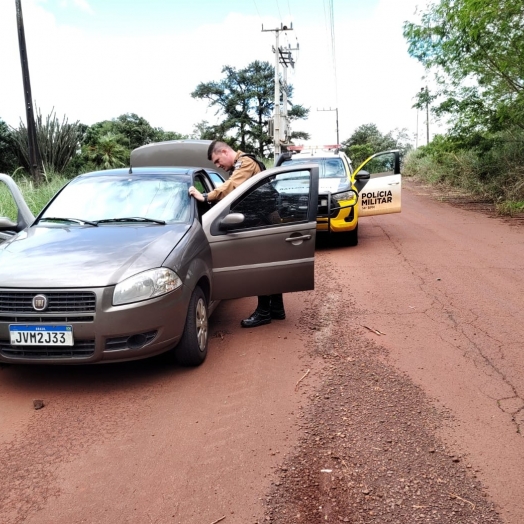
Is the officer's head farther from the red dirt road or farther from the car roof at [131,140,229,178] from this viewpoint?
the car roof at [131,140,229,178]

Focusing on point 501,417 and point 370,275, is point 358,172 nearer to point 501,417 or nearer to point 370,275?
point 370,275

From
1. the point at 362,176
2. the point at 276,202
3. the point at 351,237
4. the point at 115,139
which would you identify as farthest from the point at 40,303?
the point at 115,139

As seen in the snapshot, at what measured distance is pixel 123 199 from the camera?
534 centimetres

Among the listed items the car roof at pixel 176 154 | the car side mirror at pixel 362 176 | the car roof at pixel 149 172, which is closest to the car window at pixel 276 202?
the car roof at pixel 149 172

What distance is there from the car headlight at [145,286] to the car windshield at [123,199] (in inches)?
40.0

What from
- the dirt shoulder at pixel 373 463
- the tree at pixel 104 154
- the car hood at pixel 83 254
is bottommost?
the dirt shoulder at pixel 373 463

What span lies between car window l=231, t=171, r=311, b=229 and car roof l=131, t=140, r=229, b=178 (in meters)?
5.92

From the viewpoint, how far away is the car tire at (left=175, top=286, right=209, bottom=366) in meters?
4.37

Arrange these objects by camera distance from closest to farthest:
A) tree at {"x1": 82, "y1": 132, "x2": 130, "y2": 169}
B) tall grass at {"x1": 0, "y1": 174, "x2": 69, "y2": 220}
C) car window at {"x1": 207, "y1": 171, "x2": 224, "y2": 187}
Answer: car window at {"x1": 207, "y1": 171, "x2": 224, "y2": 187}
tall grass at {"x1": 0, "y1": 174, "x2": 69, "y2": 220}
tree at {"x1": 82, "y1": 132, "x2": 130, "y2": 169}

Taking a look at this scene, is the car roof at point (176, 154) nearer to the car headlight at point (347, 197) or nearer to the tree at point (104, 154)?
the car headlight at point (347, 197)

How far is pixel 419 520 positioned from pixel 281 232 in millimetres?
3056

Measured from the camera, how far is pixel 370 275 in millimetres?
7852

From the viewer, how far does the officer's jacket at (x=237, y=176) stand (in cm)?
543

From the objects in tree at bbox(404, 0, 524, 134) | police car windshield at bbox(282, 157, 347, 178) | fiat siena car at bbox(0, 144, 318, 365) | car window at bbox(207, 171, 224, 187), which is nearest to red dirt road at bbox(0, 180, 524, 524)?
fiat siena car at bbox(0, 144, 318, 365)
